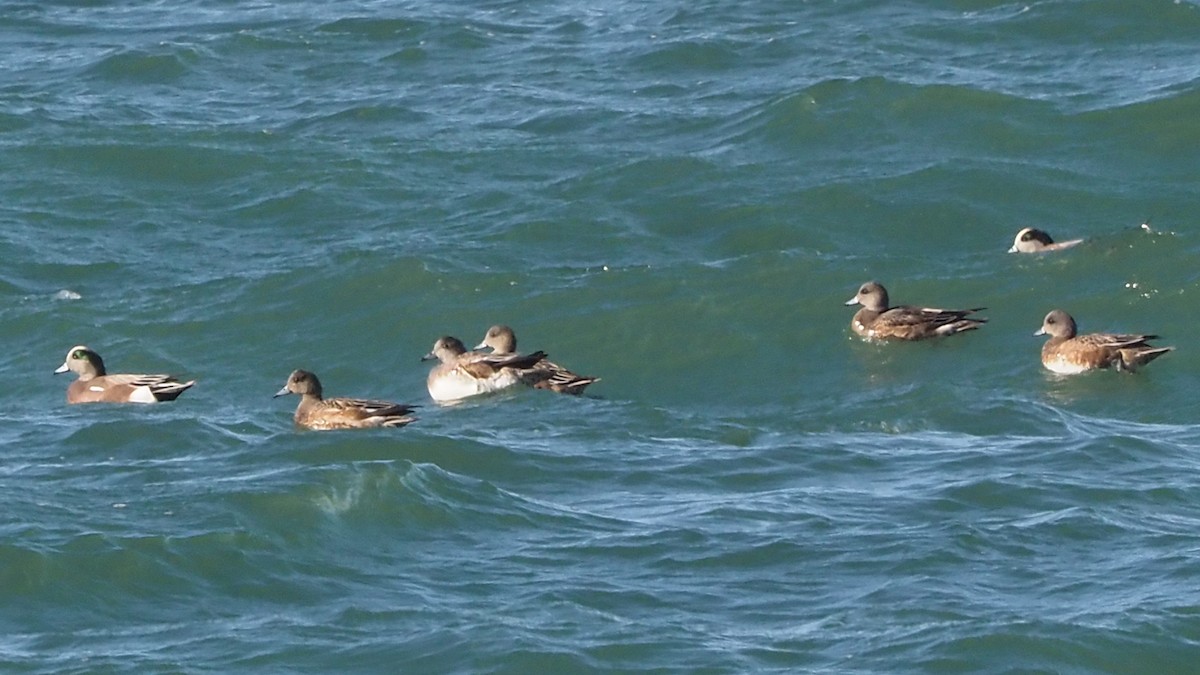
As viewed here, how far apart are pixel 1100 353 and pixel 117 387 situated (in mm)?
7345

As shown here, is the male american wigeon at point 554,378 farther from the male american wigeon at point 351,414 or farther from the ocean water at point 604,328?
the male american wigeon at point 351,414

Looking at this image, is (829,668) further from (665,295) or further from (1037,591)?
(665,295)

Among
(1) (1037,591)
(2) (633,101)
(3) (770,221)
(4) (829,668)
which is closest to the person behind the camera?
(4) (829,668)

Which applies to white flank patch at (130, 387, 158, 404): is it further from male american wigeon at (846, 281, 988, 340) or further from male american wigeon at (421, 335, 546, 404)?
male american wigeon at (846, 281, 988, 340)

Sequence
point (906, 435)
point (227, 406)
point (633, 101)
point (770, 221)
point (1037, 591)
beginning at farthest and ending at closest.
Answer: point (633, 101), point (770, 221), point (227, 406), point (906, 435), point (1037, 591)

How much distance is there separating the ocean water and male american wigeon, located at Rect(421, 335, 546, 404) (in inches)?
8.6

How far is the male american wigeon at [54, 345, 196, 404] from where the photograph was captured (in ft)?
56.4

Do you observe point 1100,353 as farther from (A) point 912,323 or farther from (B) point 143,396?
(B) point 143,396

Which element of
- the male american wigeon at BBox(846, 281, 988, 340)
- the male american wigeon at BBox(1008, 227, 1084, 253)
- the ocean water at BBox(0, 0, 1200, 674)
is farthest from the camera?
the male american wigeon at BBox(1008, 227, 1084, 253)

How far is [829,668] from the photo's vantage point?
35.5 ft

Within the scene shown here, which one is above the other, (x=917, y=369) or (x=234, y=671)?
(x=234, y=671)

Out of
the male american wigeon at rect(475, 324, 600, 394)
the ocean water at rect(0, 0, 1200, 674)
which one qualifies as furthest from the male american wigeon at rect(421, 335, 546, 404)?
the ocean water at rect(0, 0, 1200, 674)

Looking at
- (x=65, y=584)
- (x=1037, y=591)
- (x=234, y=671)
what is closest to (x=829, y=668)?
(x=1037, y=591)

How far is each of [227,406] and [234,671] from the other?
675 centimetres
